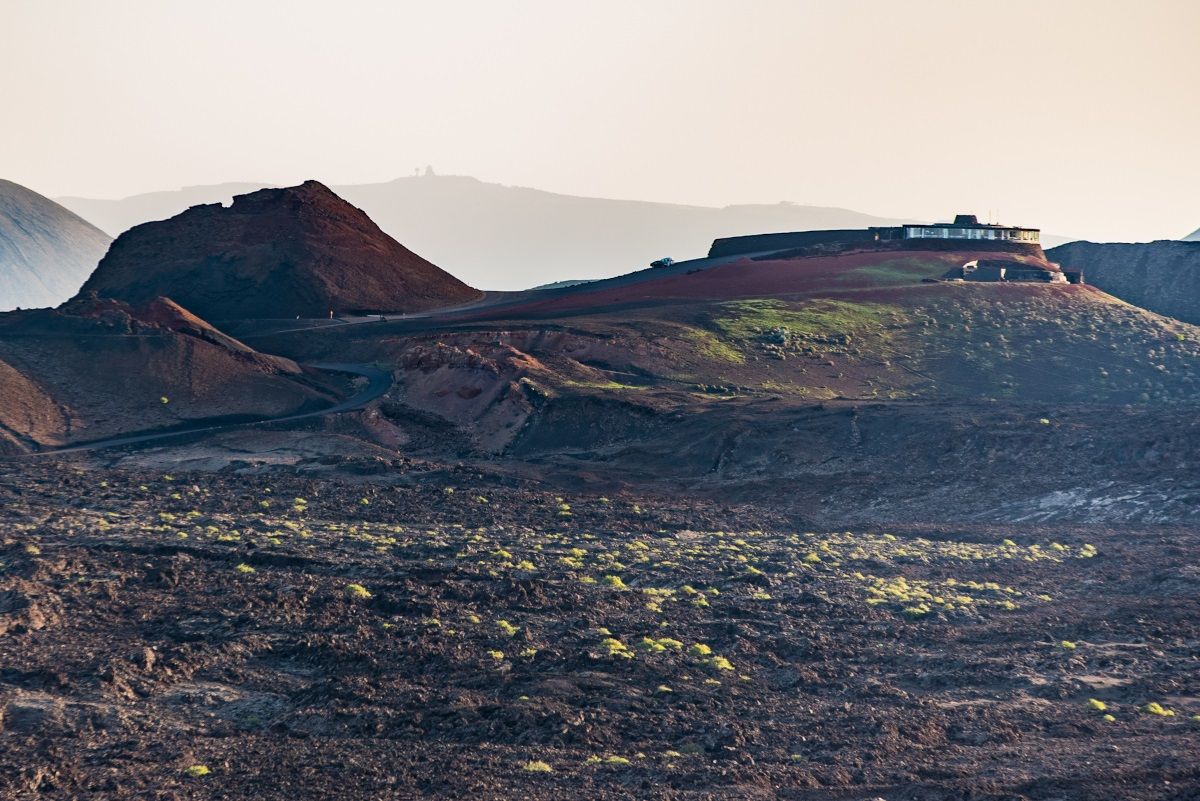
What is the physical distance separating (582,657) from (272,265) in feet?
247

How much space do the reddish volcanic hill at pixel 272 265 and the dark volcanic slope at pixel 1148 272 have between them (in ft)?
172

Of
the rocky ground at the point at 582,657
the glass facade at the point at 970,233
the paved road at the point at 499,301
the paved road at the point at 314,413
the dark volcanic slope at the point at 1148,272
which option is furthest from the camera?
the dark volcanic slope at the point at 1148,272

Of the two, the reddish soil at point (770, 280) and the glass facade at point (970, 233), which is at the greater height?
the glass facade at point (970, 233)

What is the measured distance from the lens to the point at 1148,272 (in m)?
113

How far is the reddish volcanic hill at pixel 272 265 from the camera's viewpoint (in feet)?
320

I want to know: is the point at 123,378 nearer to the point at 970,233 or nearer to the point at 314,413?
the point at 314,413

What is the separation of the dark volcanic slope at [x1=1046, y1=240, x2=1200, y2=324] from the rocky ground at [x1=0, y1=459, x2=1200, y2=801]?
6692cm

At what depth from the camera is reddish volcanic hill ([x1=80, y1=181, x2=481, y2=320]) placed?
97500 millimetres

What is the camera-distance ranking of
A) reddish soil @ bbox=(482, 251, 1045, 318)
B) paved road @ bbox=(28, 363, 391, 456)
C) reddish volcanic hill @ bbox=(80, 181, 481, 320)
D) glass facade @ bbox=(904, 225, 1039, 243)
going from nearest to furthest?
paved road @ bbox=(28, 363, 391, 456)
reddish soil @ bbox=(482, 251, 1045, 318)
reddish volcanic hill @ bbox=(80, 181, 481, 320)
glass facade @ bbox=(904, 225, 1039, 243)

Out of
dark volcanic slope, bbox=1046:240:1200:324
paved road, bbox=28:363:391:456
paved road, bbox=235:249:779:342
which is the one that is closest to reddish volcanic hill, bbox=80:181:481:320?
paved road, bbox=235:249:779:342

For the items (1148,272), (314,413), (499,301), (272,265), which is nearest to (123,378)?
(314,413)

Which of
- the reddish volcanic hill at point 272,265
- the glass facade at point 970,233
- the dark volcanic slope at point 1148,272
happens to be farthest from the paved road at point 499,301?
the dark volcanic slope at point 1148,272

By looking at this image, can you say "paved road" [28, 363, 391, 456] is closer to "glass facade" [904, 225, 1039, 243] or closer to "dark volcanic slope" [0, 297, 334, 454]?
"dark volcanic slope" [0, 297, 334, 454]

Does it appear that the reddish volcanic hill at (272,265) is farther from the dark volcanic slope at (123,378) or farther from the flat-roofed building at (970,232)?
the flat-roofed building at (970,232)
